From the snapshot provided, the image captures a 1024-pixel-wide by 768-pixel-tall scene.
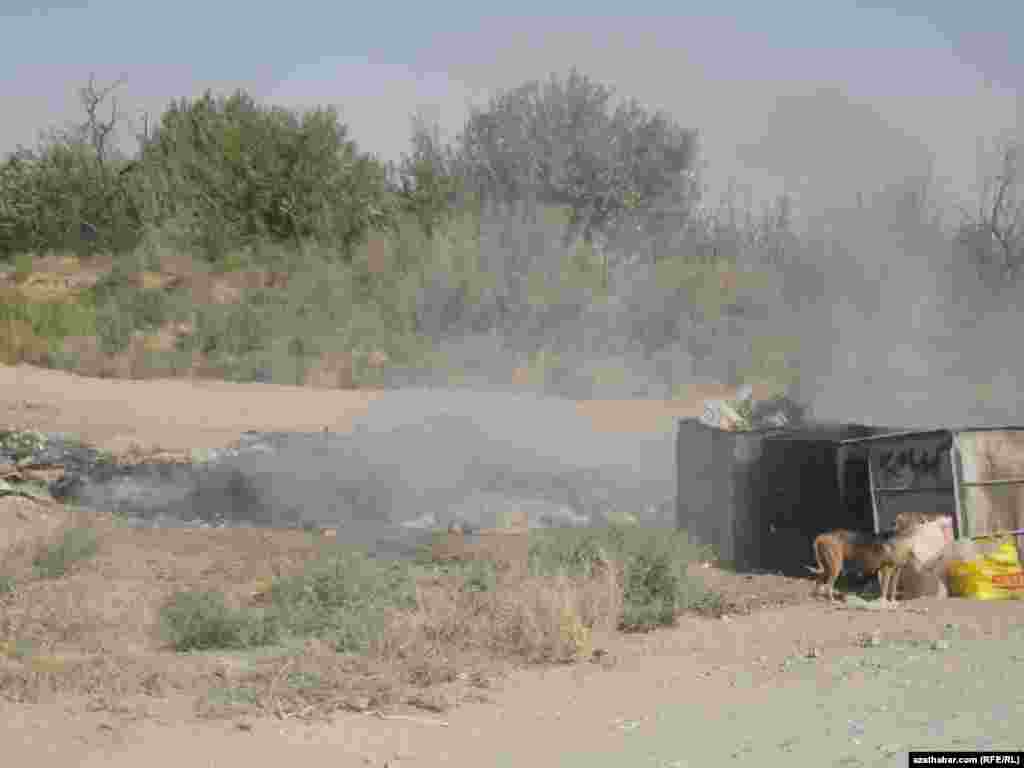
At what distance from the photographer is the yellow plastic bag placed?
33.7 feet

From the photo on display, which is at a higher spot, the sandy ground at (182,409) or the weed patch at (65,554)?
the sandy ground at (182,409)

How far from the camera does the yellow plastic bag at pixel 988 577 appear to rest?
33.7 feet

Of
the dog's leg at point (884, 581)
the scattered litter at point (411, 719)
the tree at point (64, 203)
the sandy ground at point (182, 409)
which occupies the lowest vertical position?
the scattered litter at point (411, 719)

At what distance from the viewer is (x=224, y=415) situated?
76.1 feet

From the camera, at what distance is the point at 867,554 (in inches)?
413

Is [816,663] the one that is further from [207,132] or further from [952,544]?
[207,132]

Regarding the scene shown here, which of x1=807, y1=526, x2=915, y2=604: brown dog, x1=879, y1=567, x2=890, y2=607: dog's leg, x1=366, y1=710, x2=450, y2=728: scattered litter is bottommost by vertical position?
x1=366, y1=710, x2=450, y2=728: scattered litter

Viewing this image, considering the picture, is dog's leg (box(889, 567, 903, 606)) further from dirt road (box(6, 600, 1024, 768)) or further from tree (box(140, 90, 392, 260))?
tree (box(140, 90, 392, 260))

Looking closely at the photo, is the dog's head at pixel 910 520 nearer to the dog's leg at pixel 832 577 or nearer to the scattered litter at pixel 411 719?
the dog's leg at pixel 832 577

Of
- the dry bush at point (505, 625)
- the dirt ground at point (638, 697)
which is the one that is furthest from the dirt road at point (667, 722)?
the dry bush at point (505, 625)

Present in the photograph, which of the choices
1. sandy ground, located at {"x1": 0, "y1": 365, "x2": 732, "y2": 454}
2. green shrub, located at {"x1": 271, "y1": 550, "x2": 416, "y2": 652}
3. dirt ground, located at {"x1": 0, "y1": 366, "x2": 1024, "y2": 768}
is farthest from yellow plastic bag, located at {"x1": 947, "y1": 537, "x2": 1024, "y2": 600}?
sandy ground, located at {"x1": 0, "y1": 365, "x2": 732, "y2": 454}

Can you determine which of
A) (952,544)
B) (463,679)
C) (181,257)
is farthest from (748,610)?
(181,257)

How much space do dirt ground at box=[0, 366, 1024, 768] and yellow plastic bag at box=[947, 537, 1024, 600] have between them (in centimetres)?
28

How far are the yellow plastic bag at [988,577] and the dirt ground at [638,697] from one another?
0.93 feet
